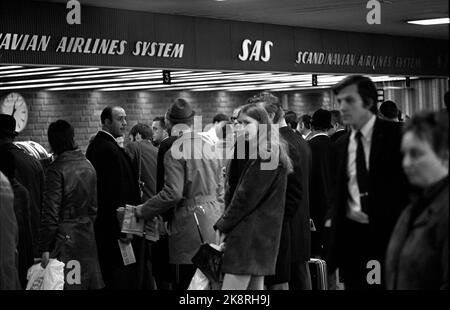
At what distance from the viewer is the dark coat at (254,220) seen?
5324 mm

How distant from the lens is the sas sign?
11086mm

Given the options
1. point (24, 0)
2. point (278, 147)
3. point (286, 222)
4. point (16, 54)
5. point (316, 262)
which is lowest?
point (316, 262)

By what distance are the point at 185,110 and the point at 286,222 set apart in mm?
1280

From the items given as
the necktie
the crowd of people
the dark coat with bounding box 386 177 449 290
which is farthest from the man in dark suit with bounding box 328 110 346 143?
the dark coat with bounding box 386 177 449 290

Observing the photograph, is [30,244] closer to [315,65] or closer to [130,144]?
[130,144]

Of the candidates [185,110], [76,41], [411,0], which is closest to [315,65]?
[411,0]

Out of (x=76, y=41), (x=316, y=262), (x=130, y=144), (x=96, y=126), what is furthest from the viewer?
(x=96, y=126)

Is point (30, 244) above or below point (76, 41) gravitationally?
below

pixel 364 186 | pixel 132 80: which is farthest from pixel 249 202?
pixel 132 80

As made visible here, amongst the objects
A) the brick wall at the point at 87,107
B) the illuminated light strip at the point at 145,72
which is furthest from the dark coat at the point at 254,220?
the brick wall at the point at 87,107

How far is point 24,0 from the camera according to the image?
871 centimetres

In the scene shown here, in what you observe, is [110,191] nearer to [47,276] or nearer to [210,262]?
[47,276]

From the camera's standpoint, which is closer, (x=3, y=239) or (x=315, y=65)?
(x=3, y=239)

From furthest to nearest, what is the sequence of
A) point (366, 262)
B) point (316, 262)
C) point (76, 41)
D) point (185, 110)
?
point (76, 41) < point (316, 262) < point (185, 110) < point (366, 262)
